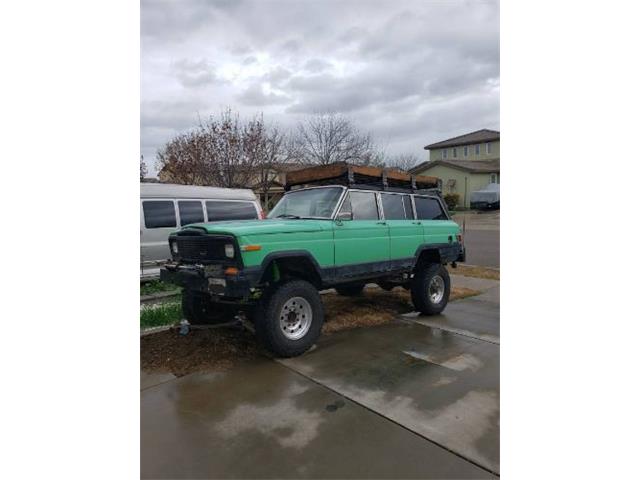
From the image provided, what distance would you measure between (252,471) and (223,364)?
72.0 inches

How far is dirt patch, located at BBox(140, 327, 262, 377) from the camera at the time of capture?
4195mm

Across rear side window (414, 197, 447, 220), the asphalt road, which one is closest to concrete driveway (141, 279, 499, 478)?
rear side window (414, 197, 447, 220)

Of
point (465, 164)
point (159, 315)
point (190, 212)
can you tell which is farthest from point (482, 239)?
point (465, 164)

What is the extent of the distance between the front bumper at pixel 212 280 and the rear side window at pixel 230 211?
3912 millimetres

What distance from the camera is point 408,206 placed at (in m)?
6.22

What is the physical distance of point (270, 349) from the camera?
14.2 feet

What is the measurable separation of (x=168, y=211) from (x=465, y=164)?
36322 millimetres

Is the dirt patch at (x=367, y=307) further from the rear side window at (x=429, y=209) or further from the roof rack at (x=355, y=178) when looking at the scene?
the roof rack at (x=355, y=178)

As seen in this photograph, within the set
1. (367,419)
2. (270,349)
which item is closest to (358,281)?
(270,349)

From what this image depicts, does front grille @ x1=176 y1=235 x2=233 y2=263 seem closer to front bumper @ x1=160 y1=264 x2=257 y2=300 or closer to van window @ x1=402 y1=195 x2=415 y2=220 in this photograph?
front bumper @ x1=160 y1=264 x2=257 y2=300

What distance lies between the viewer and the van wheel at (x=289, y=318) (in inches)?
167

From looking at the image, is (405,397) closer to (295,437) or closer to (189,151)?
(295,437)

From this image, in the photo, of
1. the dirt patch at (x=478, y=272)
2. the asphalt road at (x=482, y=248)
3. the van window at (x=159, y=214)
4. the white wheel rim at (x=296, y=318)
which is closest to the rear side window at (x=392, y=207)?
the white wheel rim at (x=296, y=318)

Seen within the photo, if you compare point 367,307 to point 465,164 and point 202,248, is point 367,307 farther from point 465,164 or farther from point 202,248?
point 465,164
